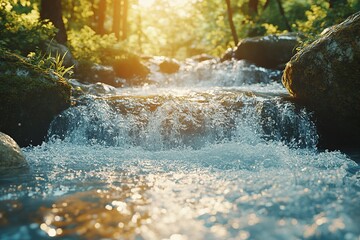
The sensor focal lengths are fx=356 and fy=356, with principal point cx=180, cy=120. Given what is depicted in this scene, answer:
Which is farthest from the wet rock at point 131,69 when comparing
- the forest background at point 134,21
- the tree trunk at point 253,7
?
the tree trunk at point 253,7

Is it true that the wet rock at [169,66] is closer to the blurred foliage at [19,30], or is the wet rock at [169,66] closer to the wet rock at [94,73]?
the wet rock at [94,73]

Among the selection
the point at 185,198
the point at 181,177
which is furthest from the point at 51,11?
the point at 185,198

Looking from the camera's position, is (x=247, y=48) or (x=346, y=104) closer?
(x=346, y=104)

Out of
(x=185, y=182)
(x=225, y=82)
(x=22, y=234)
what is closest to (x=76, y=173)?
(x=185, y=182)

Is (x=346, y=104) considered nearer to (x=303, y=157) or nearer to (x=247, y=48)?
(x=303, y=157)

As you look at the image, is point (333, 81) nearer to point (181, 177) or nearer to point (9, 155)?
point (181, 177)

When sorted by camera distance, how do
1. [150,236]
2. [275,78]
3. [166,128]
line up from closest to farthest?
[150,236], [166,128], [275,78]

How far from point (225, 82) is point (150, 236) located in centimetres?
1343

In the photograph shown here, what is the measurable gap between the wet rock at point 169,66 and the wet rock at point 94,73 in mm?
3142

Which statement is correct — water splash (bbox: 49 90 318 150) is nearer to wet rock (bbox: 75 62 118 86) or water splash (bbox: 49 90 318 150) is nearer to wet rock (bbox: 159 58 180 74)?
wet rock (bbox: 75 62 118 86)

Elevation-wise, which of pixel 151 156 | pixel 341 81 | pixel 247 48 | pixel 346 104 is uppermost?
pixel 247 48

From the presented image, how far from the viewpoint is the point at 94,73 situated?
14672 millimetres

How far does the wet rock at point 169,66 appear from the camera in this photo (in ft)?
58.3

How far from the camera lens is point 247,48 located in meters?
16.8
